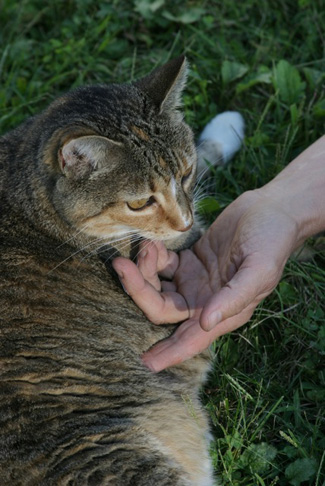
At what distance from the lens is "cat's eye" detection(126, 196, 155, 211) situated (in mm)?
3020

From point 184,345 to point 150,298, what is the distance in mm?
279

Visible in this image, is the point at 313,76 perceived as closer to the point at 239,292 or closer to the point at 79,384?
the point at 239,292

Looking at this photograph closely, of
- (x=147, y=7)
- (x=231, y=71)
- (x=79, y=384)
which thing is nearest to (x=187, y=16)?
(x=147, y=7)

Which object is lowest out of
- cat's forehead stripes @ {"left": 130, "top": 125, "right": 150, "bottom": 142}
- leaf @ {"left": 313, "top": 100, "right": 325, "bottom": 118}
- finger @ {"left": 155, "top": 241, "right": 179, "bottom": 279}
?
finger @ {"left": 155, "top": 241, "right": 179, "bottom": 279}

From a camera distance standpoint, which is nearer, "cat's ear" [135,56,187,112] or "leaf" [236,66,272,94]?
"cat's ear" [135,56,187,112]

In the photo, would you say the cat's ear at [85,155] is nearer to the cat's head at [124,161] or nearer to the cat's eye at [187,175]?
the cat's head at [124,161]

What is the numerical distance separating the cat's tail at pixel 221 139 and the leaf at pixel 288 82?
336mm

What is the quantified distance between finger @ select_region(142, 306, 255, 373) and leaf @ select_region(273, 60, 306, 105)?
5.86ft

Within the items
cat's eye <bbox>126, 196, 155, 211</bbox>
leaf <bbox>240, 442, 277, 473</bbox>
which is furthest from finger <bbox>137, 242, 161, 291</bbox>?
leaf <bbox>240, 442, 277, 473</bbox>

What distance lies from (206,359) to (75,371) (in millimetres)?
825

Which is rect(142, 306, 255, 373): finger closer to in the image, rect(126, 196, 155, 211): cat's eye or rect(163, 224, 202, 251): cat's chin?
rect(163, 224, 202, 251): cat's chin

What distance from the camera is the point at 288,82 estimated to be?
14.3ft

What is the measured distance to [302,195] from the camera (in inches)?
136

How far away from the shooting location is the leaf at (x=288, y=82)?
4352mm
